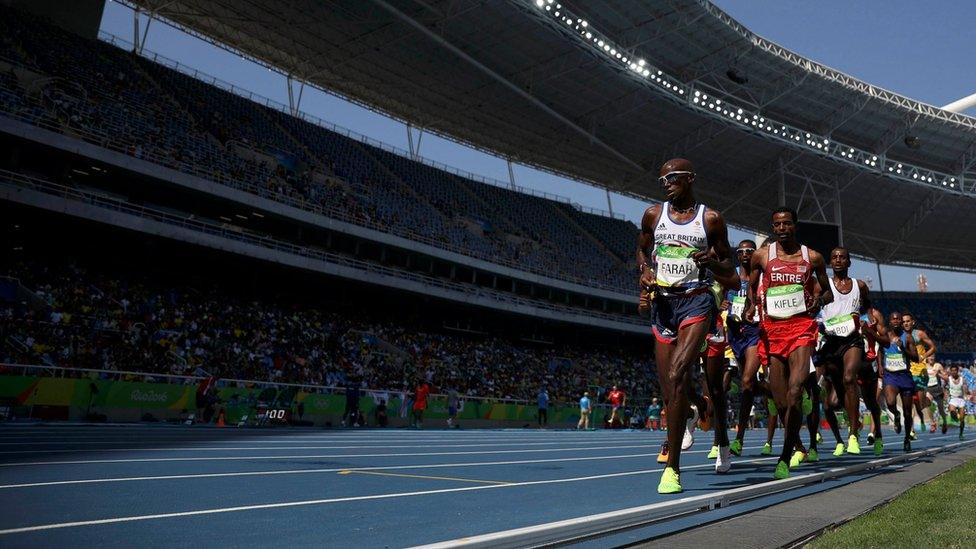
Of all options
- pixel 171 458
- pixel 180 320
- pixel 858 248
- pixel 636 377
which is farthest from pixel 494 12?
pixel 858 248

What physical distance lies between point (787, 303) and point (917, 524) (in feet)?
11.4

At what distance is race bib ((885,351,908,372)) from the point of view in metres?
12.1

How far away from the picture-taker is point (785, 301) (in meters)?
7.20

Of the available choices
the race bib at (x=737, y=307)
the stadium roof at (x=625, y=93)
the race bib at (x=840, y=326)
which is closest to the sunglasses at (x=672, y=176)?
the race bib at (x=737, y=307)

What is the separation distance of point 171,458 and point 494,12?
27267 mm

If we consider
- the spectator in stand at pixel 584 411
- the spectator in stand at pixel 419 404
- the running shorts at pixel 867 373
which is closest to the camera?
the running shorts at pixel 867 373

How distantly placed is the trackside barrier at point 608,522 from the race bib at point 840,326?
13.7 feet

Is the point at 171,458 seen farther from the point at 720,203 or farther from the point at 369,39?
the point at 720,203

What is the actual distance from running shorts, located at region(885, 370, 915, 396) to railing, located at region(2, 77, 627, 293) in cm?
2382

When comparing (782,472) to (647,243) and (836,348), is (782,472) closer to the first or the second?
(647,243)

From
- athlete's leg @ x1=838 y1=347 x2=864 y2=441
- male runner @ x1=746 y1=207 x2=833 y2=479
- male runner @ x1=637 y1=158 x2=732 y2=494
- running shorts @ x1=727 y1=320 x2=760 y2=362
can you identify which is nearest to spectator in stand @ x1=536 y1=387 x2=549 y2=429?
athlete's leg @ x1=838 y1=347 x2=864 y2=441

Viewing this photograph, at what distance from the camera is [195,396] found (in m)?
19.5

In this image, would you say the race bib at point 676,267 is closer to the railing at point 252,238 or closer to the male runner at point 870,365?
the male runner at point 870,365

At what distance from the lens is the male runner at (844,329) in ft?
31.2
